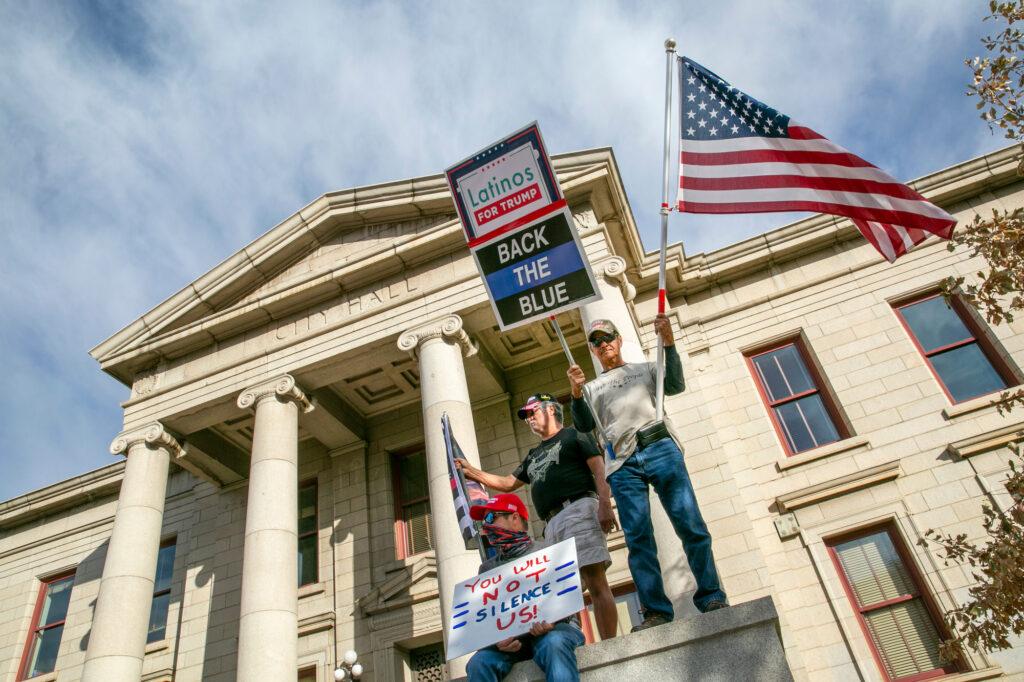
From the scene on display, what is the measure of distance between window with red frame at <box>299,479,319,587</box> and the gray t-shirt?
1180 cm

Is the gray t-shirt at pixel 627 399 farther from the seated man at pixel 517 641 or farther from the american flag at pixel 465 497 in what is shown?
the american flag at pixel 465 497

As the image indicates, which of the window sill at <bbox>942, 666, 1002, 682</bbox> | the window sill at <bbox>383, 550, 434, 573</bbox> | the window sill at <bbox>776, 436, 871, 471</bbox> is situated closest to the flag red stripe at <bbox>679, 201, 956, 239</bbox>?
the window sill at <bbox>776, 436, 871, 471</bbox>

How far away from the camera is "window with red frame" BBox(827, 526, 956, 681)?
10.6 metres

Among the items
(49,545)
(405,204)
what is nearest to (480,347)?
(405,204)

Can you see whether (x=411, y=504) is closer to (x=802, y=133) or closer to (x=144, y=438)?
(x=144, y=438)

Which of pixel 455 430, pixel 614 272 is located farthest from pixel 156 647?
pixel 614 272

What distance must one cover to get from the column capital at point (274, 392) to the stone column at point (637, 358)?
5.95 m

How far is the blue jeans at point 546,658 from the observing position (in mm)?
3693

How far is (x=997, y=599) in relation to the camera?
6.18 meters

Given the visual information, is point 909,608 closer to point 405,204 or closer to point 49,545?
point 405,204

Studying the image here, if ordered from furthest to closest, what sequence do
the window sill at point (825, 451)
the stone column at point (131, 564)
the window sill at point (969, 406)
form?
the window sill at point (825, 451)
the window sill at point (969, 406)
the stone column at point (131, 564)

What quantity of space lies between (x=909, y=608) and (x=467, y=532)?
810cm

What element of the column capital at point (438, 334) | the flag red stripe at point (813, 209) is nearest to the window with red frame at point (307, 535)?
the column capital at point (438, 334)

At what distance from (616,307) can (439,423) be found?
137 inches
